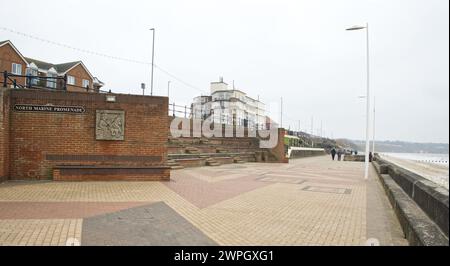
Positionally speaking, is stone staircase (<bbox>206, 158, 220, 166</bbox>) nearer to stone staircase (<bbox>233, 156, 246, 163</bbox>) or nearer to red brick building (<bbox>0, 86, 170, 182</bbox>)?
stone staircase (<bbox>233, 156, 246, 163</bbox>)

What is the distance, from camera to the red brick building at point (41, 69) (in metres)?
38.3

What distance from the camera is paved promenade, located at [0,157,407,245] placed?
563cm

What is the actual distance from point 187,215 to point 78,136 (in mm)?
7061

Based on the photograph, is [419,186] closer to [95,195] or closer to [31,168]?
[95,195]

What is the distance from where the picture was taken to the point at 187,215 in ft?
24.3

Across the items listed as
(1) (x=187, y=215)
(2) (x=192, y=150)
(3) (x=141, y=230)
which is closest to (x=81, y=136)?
(1) (x=187, y=215)

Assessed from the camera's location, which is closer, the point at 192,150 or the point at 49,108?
the point at 49,108

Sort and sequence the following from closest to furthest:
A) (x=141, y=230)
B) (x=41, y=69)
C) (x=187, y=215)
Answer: (x=141, y=230) → (x=187, y=215) → (x=41, y=69)

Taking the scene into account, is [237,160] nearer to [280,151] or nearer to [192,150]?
[192,150]

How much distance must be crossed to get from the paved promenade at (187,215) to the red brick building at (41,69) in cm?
2405

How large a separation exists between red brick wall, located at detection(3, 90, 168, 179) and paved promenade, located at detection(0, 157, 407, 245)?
114 centimetres

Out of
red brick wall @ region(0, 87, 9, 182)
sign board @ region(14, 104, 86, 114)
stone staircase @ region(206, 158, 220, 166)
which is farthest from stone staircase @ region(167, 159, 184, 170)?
red brick wall @ region(0, 87, 9, 182)

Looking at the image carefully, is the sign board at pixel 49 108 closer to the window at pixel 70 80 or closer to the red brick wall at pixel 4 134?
the red brick wall at pixel 4 134

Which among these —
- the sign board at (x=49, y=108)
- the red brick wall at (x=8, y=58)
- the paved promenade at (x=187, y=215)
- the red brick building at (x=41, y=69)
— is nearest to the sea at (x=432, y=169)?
the paved promenade at (x=187, y=215)
